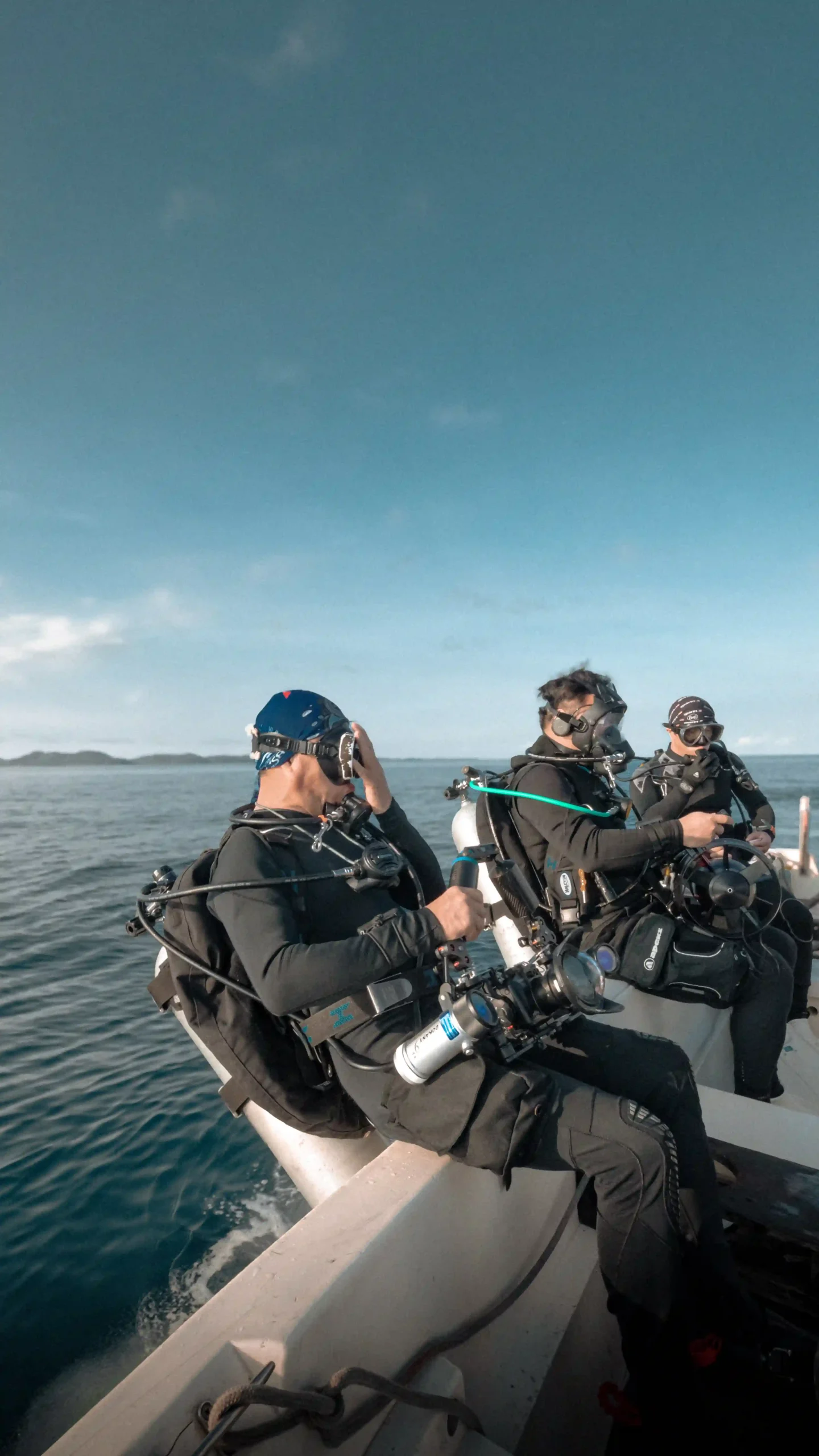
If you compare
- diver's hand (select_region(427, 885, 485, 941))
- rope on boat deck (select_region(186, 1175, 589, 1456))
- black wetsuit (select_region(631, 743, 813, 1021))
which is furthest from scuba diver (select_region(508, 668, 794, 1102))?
rope on boat deck (select_region(186, 1175, 589, 1456))

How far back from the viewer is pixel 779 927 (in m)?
4.68

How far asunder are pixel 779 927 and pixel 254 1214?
3888 millimetres

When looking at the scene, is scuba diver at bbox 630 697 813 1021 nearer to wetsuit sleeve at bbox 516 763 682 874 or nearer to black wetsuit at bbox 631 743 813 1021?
black wetsuit at bbox 631 743 813 1021

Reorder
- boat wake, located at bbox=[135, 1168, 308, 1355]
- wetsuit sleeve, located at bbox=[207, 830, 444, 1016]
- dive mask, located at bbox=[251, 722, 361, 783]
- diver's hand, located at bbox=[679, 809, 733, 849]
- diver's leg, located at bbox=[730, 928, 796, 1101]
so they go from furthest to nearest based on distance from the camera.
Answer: diver's leg, located at bbox=[730, 928, 796, 1101] < diver's hand, located at bbox=[679, 809, 733, 849] < boat wake, located at bbox=[135, 1168, 308, 1355] < dive mask, located at bbox=[251, 722, 361, 783] < wetsuit sleeve, located at bbox=[207, 830, 444, 1016]

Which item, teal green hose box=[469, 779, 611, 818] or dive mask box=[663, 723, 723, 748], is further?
dive mask box=[663, 723, 723, 748]

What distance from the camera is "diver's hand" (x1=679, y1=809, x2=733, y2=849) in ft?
12.0

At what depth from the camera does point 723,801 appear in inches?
207

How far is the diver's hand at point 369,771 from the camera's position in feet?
9.40

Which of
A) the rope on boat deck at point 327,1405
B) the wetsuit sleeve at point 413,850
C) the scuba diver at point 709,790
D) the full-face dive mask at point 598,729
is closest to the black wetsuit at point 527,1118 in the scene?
the rope on boat deck at point 327,1405

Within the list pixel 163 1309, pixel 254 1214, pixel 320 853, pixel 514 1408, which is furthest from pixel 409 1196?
pixel 254 1214

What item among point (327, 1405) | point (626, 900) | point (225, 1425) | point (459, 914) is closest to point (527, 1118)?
point (459, 914)

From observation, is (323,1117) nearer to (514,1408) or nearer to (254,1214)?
(514,1408)

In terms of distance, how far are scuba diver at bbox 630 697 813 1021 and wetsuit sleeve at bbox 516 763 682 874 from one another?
1.04m

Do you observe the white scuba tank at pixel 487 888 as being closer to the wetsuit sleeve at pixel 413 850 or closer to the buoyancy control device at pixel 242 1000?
the wetsuit sleeve at pixel 413 850
